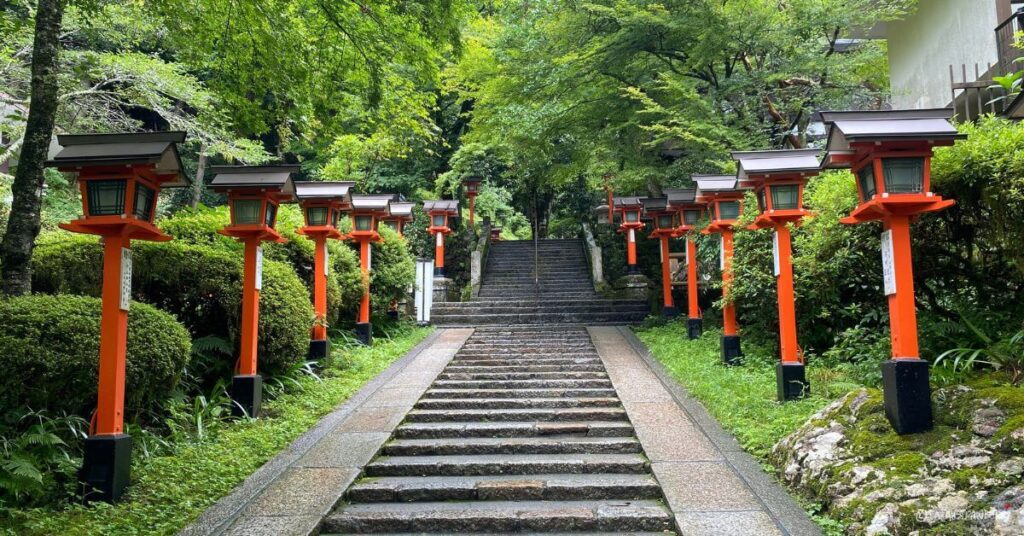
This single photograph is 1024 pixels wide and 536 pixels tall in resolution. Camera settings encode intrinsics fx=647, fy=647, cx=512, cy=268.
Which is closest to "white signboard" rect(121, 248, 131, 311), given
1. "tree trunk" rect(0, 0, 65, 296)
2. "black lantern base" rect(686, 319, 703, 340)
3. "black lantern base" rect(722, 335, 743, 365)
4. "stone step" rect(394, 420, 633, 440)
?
"tree trunk" rect(0, 0, 65, 296)

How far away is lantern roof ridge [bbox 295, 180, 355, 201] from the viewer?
10047 millimetres

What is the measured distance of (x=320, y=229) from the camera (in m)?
9.98

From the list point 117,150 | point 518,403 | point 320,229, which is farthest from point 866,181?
point 320,229

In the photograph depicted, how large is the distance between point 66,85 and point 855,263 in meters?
12.7

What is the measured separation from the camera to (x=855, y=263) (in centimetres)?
752

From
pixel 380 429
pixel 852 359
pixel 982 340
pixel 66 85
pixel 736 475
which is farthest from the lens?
pixel 66 85

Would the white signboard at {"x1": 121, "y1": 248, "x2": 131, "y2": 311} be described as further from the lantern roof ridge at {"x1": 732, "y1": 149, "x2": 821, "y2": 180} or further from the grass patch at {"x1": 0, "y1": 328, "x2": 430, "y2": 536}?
the lantern roof ridge at {"x1": 732, "y1": 149, "x2": 821, "y2": 180}

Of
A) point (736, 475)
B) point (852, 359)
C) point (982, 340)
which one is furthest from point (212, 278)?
point (982, 340)

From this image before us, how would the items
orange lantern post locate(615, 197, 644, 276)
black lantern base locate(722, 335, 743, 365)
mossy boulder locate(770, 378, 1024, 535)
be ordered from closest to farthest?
mossy boulder locate(770, 378, 1024, 535)
black lantern base locate(722, 335, 743, 365)
orange lantern post locate(615, 197, 644, 276)

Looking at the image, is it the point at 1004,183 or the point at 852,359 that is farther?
the point at 852,359

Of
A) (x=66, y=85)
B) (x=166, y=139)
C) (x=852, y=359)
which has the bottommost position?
(x=852, y=359)

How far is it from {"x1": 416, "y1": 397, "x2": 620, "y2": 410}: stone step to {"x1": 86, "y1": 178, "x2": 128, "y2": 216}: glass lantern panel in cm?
401

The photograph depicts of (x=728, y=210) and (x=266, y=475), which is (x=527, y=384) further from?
(x=266, y=475)

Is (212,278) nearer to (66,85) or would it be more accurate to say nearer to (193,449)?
(193,449)
